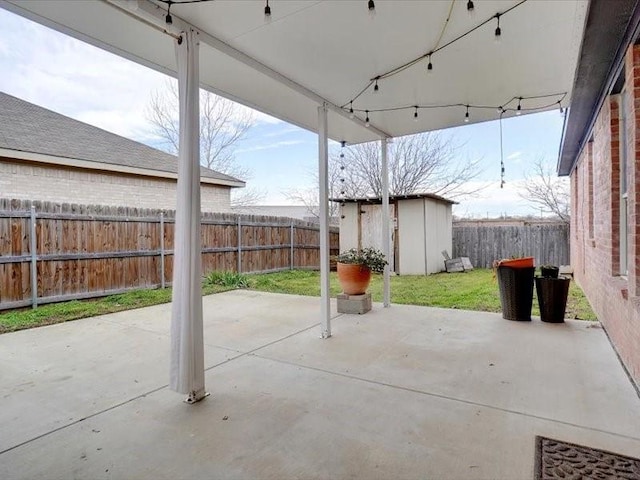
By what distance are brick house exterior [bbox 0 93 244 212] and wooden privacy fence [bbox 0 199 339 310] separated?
7.75 feet

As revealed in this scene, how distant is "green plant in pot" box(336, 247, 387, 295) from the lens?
216 inches

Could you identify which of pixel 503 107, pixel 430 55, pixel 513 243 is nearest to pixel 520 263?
pixel 503 107

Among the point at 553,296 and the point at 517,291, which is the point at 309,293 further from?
the point at 553,296

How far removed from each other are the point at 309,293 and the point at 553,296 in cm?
422

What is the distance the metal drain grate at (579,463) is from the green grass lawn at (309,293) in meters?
3.55

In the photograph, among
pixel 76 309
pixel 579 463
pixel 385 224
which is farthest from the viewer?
pixel 385 224

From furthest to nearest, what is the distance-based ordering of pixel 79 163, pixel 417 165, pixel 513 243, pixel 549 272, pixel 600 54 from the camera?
pixel 417 165
pixel 513 243
pixel 79 163
pixel 549 272
pixel 600 54

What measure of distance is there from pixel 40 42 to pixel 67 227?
8225 millimetres

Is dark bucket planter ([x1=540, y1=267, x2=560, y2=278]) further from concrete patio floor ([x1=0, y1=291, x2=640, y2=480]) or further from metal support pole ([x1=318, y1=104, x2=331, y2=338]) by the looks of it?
metal support pole ([x1=318, y1=104, x2=331, y2=338])

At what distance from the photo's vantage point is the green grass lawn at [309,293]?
5398mm

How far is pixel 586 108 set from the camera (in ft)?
14.0

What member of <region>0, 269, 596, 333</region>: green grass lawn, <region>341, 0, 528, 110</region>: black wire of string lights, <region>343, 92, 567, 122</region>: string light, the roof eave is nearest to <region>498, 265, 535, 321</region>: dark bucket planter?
<region>0, 269, 596, 333</region>: green grass lawn

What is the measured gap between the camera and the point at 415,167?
15.8 metres

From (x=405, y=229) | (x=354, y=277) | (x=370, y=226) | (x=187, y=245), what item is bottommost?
(x=354, y=277)
